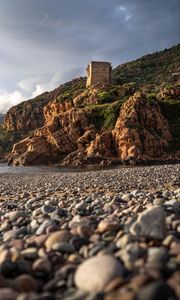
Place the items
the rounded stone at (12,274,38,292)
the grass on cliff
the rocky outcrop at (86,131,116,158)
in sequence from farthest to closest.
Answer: the grass on cliff
the rocky outcrop at (86,131,116,158)
the rounded stone at (12,274,38,292)

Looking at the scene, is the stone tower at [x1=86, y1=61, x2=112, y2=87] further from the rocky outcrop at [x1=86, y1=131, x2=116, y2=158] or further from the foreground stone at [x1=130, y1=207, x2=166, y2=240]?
the foreground stone at [x1=130, y1=207, x2=166, y2=240]

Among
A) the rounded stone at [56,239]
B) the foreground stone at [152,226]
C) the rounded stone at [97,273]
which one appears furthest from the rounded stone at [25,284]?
the foreground stone at [152,226]

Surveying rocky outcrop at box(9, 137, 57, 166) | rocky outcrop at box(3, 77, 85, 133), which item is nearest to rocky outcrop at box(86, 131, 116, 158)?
rocky outcrop at box(9, 137, 57, 166)

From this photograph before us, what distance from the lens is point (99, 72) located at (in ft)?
359

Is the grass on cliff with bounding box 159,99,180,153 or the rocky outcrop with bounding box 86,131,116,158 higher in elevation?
the grass on cliff with bounding box 159,99,180,153

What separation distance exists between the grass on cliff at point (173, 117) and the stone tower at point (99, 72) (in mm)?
31226

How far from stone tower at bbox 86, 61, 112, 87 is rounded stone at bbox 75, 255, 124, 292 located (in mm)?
107687

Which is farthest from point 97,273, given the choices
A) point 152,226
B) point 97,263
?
point 152,226

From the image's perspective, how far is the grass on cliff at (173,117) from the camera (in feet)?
214

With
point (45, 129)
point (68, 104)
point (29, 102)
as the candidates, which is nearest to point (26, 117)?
point (29, 102)

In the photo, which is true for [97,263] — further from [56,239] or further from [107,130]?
[107,130]

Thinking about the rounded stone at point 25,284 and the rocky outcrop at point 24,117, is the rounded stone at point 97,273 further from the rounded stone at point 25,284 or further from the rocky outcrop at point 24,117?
the rocky outcrop at point 24,117

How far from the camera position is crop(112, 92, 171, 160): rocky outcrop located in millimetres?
59719

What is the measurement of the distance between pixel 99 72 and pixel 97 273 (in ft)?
359
